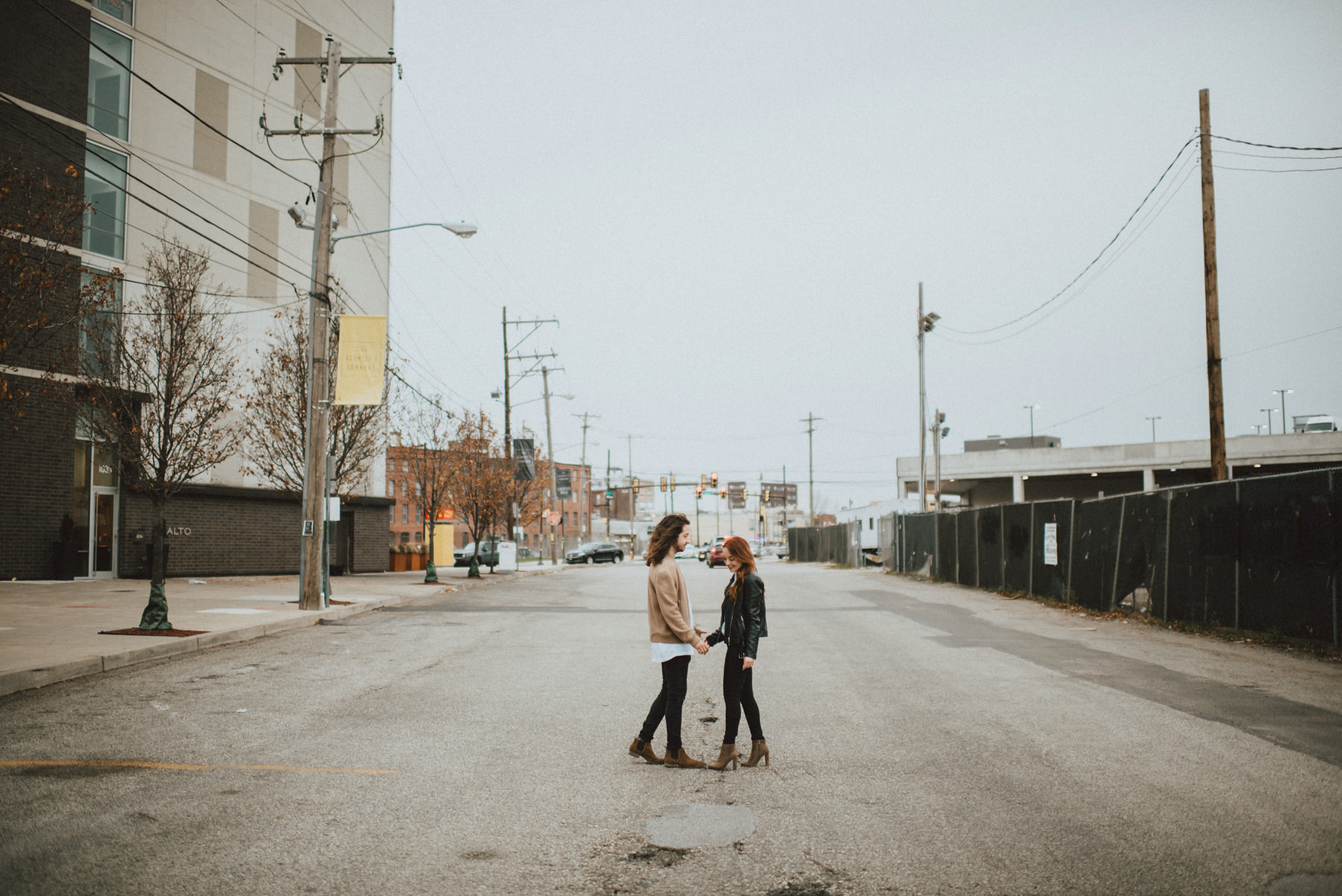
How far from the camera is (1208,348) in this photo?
1827 cm

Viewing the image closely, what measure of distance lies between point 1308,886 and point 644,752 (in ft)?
13.0

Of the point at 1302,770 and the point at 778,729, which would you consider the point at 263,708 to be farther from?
the point at 1302,770

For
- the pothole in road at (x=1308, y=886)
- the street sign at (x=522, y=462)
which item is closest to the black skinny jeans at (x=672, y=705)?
the pothole in road at (x=1308, y=886)

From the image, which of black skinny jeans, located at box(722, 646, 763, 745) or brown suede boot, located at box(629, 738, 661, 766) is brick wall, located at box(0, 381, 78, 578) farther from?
black skinny jeans, located at box(722, 646, 763, 745)

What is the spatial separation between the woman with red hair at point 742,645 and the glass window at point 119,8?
29935mm

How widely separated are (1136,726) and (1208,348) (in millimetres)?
13440

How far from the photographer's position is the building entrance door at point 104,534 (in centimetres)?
2608

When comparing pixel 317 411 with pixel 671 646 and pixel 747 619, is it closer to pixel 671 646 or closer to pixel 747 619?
pixel 671 646

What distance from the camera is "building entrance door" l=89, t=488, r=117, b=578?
1027 inches

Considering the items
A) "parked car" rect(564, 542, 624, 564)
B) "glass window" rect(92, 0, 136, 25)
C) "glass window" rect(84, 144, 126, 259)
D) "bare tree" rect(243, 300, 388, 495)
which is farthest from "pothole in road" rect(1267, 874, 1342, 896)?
"parked car" rect(564, 542, 624, 564)

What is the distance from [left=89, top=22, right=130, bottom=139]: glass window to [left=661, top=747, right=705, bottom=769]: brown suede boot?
2816 centimetres

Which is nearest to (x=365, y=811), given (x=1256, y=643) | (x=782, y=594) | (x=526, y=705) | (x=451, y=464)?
(x=526, y=705)

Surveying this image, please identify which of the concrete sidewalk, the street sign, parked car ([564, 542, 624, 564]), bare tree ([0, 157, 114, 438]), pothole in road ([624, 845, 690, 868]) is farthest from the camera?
parked car ([564, 542, 624, 564])

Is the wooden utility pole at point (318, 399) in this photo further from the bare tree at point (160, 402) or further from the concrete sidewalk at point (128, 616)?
the bare tree at point (160, 402)
